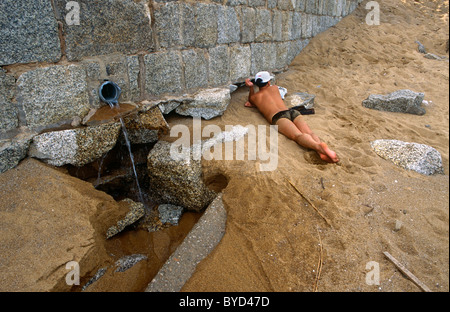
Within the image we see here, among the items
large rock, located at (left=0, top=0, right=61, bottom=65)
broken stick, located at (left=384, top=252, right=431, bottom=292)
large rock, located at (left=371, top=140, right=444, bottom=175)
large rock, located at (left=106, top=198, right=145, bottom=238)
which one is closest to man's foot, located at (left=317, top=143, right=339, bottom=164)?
large rock, located at (left=371, top=140, right=444, bottom=175)

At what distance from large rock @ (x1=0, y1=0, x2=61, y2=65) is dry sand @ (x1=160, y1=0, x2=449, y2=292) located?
1.58 m

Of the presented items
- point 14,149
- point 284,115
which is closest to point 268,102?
point 284,115

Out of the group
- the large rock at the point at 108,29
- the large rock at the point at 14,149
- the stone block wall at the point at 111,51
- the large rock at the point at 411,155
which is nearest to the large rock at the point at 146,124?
the stone block wall at the point at 111,51

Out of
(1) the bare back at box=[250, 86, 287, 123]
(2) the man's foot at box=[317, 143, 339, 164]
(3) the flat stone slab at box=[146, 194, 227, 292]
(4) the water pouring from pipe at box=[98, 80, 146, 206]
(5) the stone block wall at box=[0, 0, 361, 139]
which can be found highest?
(5) the stone block wall at box=[0, 0, 361, 139]

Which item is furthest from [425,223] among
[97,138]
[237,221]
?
[97,138]

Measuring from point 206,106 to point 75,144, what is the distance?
1.67 metres

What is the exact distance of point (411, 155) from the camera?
2914 millimetres

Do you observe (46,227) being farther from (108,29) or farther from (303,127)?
(303,127)

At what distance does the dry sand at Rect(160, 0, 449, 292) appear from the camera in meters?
1.92

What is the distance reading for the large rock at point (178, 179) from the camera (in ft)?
10.1

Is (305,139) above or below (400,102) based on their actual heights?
below

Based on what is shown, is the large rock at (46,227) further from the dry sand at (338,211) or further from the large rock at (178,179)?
the dry sand at (338,211)

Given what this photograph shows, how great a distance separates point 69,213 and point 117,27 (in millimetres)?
1934

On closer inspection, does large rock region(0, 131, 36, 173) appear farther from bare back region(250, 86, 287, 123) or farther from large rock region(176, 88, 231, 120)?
bare back region(250, 86, 287, 123)
